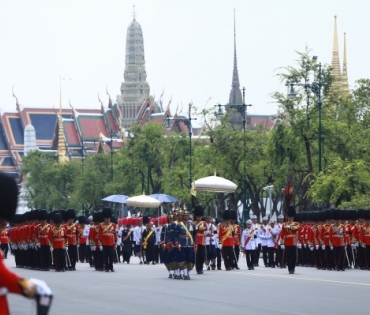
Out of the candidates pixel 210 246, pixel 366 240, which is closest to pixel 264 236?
pixel 210 246

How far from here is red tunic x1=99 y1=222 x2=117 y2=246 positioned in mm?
29394

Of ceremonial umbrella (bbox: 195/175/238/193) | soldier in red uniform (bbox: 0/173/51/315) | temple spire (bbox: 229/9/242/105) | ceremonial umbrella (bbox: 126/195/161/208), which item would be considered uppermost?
temple spire (bbox: 229/9/242/105)

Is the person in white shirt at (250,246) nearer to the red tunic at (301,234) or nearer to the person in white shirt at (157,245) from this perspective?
the red tunic at (301,234)

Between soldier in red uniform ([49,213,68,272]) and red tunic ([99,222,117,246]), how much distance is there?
1.04 metres

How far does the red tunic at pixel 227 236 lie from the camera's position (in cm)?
2953

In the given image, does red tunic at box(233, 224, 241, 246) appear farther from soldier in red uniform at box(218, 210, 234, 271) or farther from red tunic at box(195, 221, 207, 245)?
red tunic at box(195, 221, 207, 245)

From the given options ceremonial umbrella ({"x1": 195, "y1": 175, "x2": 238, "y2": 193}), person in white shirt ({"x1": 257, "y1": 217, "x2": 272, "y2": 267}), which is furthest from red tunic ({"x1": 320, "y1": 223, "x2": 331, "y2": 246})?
ceremonial umbrella ({"x1": 195, "y1": 175, "x2": 238, "y2": 193})

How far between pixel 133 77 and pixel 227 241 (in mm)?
100764

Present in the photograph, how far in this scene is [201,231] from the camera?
2762cm

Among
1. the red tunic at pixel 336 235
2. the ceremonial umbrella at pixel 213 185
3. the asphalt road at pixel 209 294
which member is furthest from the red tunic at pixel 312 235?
the ceremonial umbrella at pixel 213 185

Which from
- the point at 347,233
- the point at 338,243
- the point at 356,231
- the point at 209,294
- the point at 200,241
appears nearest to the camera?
the point at 209,294

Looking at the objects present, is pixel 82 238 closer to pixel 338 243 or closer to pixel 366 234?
pixel 338 243

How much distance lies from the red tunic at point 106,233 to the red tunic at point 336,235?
5.45 m

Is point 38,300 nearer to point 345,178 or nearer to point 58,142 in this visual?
point 345,178
